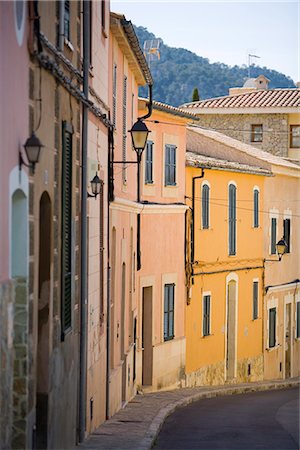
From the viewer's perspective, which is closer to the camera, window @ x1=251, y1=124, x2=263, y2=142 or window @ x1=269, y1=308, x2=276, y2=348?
window @ x1=269, y1=308, x2=276, y2=348

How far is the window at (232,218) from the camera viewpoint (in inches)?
1331

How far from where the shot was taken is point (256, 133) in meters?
48.2

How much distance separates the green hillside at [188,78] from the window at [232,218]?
366 ft

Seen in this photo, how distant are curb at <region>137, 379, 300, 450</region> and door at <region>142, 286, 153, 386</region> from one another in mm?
1620

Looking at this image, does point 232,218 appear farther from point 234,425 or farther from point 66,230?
point 66,230

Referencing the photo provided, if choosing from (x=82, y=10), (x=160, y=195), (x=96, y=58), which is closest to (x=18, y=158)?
(x=82, y=10)

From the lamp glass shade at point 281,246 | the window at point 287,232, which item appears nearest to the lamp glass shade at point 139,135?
the lamp glass shade at point 281,246

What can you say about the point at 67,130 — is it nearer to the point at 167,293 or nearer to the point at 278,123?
the point at 167,293

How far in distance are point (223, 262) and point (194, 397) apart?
7851 millimetres

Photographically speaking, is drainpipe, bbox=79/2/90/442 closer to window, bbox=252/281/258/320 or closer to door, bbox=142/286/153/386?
door, bbox=142/286/153/386

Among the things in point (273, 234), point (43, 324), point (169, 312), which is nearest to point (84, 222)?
point (43, 324)

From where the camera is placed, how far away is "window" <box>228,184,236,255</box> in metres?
33.8

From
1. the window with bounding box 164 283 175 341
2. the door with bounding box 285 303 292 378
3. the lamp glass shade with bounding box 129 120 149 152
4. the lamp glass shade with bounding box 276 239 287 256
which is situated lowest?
the door with bounding box 285 303 292 378

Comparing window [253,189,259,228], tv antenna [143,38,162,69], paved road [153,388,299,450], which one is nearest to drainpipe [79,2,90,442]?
paved road [153,388,299,450]
